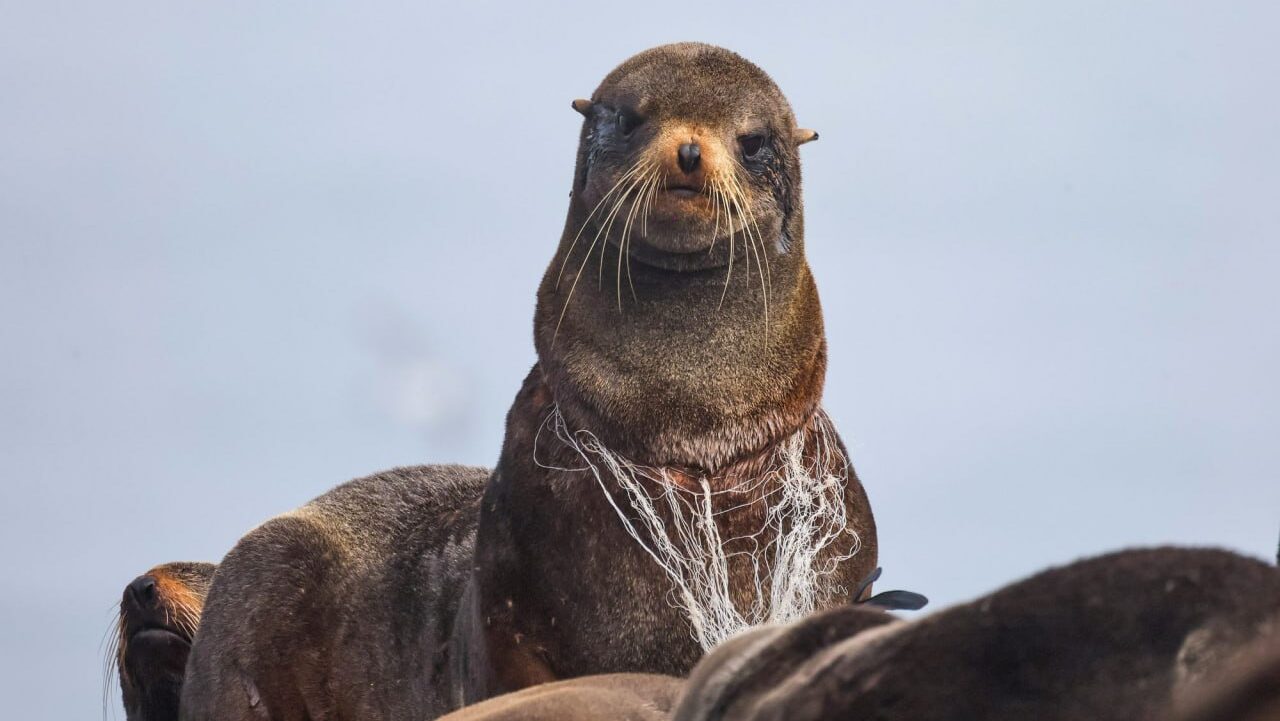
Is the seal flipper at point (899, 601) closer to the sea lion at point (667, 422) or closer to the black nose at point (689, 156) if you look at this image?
the sea lion at point (667, 422)

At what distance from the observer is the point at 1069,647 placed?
3.42 metres

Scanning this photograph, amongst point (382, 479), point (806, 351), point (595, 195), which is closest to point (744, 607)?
point (806, 351)

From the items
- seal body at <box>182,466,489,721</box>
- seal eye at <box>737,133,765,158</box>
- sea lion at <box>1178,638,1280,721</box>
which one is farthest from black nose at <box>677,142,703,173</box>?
sea lion at <box>1178,638,1280,721</box>

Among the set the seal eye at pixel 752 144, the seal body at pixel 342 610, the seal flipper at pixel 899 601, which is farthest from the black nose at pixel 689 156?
the seal body at pixel 342 610

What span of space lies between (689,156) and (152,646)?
17.1 ft

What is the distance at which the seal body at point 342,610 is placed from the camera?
32.9 ft

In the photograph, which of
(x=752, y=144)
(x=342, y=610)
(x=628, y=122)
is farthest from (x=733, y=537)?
(x=342, y=610)

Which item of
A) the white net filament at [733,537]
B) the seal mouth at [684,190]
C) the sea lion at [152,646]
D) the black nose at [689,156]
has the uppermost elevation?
the black nose at [689,156]

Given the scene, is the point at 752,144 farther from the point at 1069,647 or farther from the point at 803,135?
the point at 1069,647

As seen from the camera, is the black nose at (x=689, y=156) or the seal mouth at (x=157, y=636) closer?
the black nose at (x=689, y=156)

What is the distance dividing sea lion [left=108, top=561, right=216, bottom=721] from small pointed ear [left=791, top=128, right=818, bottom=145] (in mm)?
4826

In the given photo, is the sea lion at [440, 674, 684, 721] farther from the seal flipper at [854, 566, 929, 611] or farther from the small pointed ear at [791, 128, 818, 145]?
the small pointed ear at [791, 128, 818, 145]

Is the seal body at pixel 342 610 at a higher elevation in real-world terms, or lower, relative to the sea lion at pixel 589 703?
lower

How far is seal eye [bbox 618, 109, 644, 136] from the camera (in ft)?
28.9
